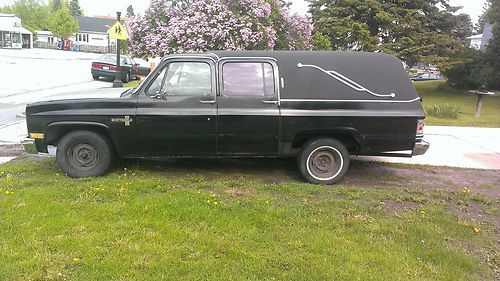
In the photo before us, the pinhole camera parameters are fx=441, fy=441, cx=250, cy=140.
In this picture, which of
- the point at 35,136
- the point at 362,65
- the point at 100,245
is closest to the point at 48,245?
the point at 100,245

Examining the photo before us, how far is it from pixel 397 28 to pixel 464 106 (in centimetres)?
470

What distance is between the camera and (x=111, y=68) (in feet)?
75.6

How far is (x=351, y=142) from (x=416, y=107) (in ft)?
3.23

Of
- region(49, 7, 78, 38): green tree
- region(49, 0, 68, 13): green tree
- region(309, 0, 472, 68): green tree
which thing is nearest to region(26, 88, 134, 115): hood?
region(309, 0, 472, 68): green tree

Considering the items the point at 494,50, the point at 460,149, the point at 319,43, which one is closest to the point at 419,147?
the point at 460,149

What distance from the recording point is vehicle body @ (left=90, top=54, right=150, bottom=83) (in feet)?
75.5

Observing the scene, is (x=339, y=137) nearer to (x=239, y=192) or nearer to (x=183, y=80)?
(x=239, y=192)

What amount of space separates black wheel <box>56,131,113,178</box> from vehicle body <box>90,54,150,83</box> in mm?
17897

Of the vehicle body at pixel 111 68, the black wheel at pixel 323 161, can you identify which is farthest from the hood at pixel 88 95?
the vehicle body at pixel 111 68

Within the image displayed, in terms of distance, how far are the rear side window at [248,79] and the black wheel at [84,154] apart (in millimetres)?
1807

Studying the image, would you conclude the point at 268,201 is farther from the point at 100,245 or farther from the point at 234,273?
the point at 100,245

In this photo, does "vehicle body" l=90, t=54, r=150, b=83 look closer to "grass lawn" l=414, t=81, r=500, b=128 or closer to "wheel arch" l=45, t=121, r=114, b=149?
"grass lawn" l=414, t=81, r=500, b=128

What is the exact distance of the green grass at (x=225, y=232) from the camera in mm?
3609

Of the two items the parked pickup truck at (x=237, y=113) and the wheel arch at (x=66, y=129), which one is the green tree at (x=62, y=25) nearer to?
the wheel arch at (x=66, y=129)
